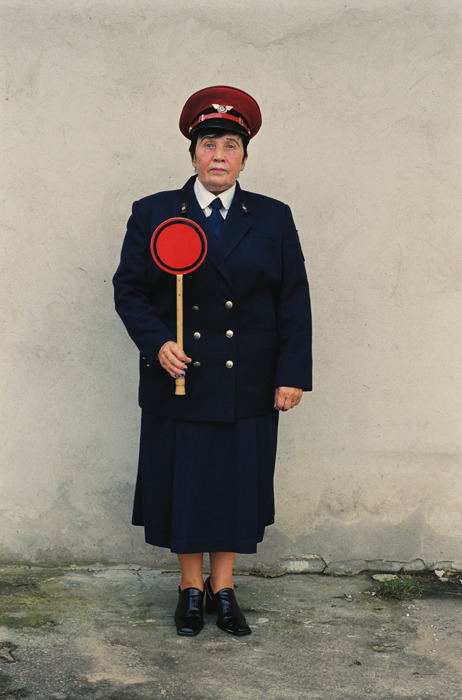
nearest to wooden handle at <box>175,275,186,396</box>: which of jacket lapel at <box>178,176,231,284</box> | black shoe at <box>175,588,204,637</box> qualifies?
jacket lapel at <box>178,176,231,284</box>

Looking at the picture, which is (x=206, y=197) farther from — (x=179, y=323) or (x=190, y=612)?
(x=190, y=612)

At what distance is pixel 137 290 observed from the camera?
10.6 feet

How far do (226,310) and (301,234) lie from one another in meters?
0.85

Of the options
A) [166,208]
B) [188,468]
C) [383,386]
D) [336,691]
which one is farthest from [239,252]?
[336,691]

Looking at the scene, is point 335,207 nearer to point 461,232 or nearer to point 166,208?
point 461,232

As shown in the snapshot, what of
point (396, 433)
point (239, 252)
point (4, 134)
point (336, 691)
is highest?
point (4, 134)

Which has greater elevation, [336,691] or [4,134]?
[4,134]

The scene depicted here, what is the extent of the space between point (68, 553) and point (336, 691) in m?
1.58

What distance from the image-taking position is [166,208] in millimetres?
3246

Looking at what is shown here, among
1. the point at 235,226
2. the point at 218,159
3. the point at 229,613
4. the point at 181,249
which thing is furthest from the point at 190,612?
the point at 218,159

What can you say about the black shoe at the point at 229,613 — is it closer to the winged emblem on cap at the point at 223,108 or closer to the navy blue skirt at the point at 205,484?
the navy blue skirt at the point at 205,484

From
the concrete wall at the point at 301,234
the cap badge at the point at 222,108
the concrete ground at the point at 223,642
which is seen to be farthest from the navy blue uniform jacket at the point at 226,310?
the concrete ground at the point at 223,642

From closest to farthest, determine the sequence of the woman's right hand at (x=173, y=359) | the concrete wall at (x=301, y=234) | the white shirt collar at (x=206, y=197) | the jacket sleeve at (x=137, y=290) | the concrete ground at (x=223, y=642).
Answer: the concrete ground at (x=223, y=642) → the woman's right hand at (x=173, y=359) → the jacket sleeve at (x=137, y=290) → the white shirt collar at (x=206, y=197) → the concrete wall at (x=301, y=234)

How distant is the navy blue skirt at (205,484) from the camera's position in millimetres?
3201
